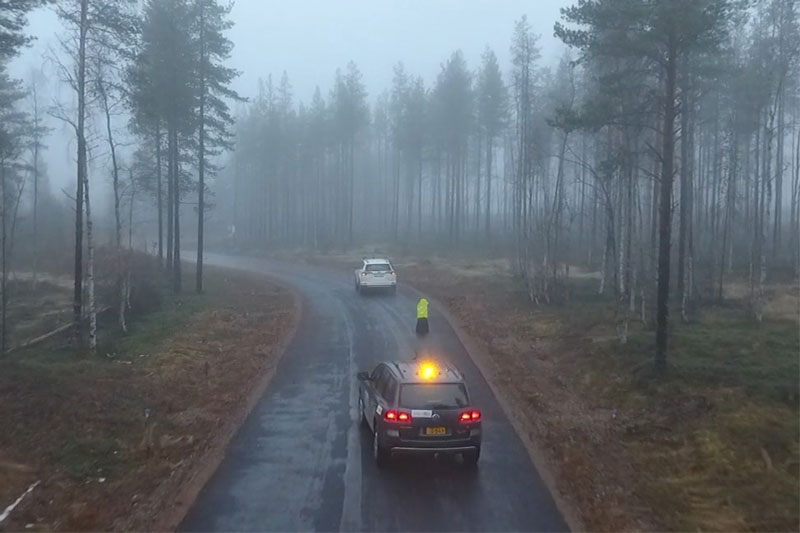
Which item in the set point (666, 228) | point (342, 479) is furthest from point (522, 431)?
point (666, 228)

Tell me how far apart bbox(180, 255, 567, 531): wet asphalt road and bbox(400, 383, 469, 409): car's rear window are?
1077 millimetres

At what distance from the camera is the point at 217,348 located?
76.7ft

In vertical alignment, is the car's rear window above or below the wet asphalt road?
above

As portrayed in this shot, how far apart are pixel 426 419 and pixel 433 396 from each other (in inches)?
16.9

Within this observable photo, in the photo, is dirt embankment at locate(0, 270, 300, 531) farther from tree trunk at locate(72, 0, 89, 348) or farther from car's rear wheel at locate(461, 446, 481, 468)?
car's rear wheel at locate(461, 446, 481, 468)

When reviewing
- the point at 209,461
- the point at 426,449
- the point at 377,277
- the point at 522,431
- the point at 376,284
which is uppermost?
the point at 377,277

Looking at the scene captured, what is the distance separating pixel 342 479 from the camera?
12.1m

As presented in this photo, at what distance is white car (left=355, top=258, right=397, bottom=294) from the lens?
37750mm

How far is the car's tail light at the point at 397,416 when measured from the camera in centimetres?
1241

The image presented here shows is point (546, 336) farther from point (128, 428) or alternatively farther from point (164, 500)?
point (164, 500)

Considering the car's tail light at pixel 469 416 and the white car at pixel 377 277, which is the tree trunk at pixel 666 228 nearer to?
the car's tail light at pixel 469 416

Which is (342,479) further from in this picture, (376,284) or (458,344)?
(376,284)

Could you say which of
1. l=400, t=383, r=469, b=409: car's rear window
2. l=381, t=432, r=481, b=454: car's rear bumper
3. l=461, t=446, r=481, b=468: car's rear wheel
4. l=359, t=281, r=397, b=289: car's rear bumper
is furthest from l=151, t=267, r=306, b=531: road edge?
l=359, t=281, r=397, b=289: car's rear bumper

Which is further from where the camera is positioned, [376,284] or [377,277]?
[377,277]
